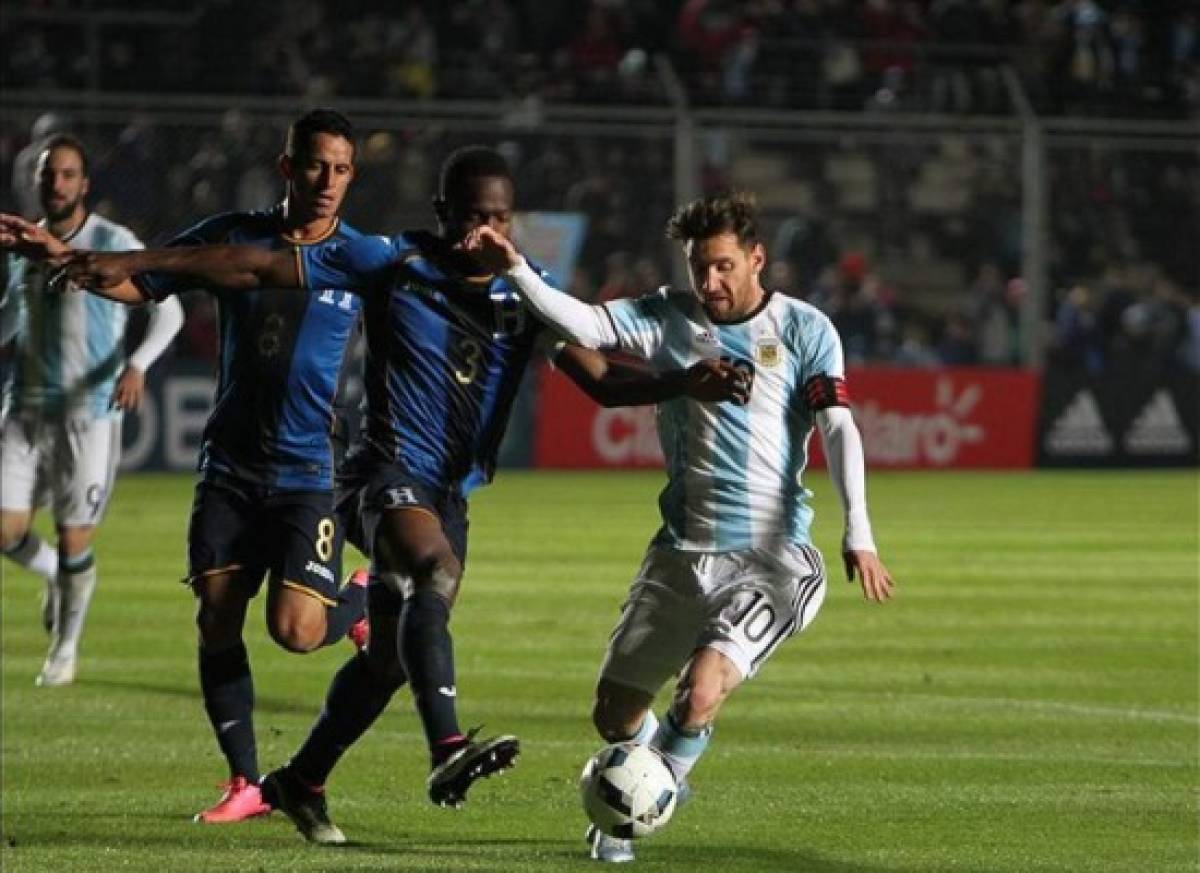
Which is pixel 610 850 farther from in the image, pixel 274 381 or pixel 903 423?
pixel 903 423

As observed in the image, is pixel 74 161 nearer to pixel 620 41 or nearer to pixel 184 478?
pixel 184 478

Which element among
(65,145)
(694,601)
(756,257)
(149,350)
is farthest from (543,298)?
(65,145)

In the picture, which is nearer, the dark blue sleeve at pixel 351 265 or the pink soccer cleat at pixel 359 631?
the dark blue sleeve at pixel 351 265

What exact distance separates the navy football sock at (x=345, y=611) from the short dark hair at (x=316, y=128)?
1.54m

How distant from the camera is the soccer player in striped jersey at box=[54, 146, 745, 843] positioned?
26.2 feet

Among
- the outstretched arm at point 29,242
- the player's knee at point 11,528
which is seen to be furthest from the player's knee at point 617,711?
the player's knee at point 11,528

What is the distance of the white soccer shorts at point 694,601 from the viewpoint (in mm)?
7832

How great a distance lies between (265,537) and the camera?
8852 mm

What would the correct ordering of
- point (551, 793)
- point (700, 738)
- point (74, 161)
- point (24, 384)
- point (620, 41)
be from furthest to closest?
point (620, 41), point (24, 384), point (74, 161), point (551, 793), point (700, 738)

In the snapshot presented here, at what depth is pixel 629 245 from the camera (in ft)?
88.5

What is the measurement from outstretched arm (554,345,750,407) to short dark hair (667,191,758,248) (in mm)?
383

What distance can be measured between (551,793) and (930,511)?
46.1ft

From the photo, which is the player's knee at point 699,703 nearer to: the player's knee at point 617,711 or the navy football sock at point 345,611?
the player's knee at point 617,711

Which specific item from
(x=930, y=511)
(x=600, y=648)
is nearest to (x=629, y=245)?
(x=930, y=511)
